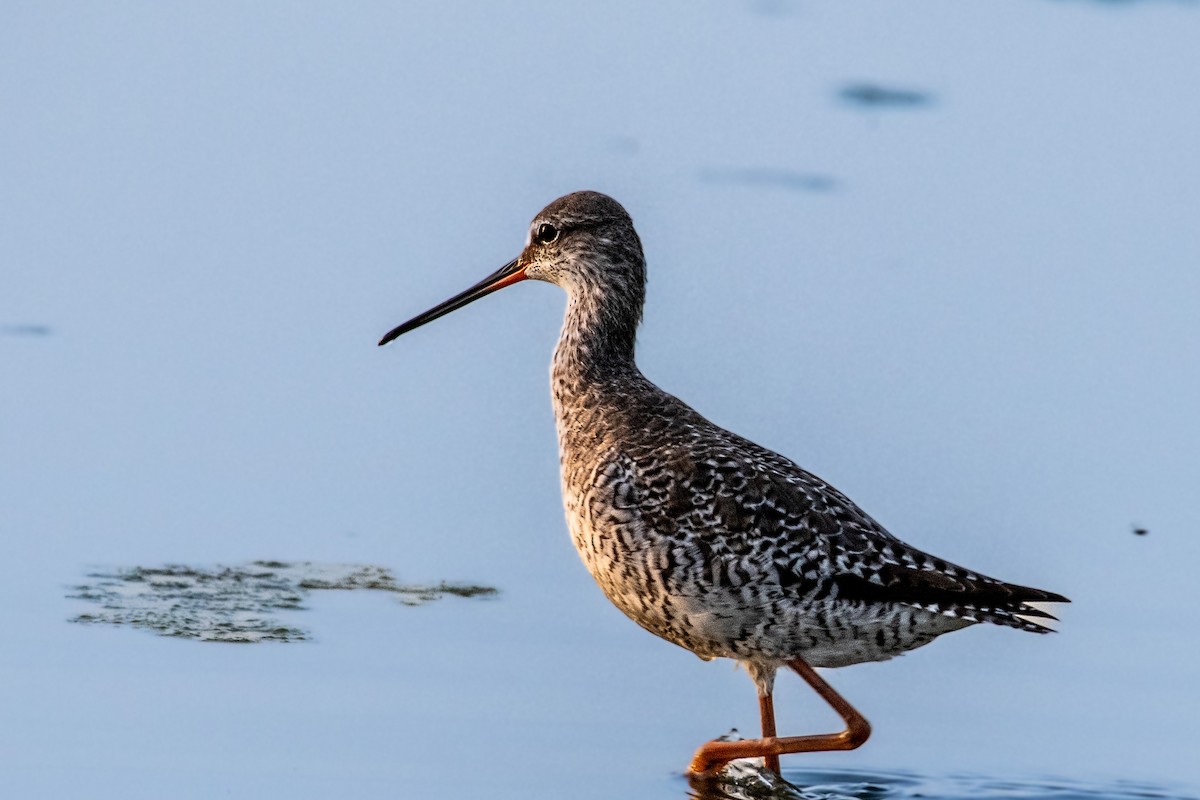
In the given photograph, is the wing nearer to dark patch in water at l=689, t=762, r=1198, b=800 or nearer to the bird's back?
the bird's back

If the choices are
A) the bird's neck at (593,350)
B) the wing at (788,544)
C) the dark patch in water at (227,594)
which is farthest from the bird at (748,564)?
the dark patch in water at (227,594)

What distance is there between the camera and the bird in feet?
28.3

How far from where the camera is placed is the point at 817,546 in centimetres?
870

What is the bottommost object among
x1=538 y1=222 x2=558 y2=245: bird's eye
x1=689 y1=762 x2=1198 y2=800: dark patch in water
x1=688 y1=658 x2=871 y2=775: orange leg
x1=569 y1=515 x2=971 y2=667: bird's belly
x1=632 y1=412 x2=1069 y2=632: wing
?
x1=689 y1=762 x2=1198 y2=800: dark patch in water

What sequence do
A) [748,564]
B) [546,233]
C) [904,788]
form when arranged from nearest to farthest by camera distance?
[748,564] < [904,788] < [546,233]

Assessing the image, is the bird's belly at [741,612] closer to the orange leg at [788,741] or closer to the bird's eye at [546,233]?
the orange leg at [788,741]

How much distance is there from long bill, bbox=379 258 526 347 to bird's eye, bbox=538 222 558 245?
202mm

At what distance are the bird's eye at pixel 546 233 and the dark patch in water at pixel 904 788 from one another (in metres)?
2.58

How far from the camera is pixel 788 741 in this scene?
30.3 ft

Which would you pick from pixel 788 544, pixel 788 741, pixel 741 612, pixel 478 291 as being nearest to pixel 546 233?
pixel 478 291

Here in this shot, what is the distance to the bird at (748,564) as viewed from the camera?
8.64 meters

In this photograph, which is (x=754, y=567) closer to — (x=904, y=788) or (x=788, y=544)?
(x=788, y=544)

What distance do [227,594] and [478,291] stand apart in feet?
6.23

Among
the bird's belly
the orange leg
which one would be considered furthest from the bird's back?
the orange leg
